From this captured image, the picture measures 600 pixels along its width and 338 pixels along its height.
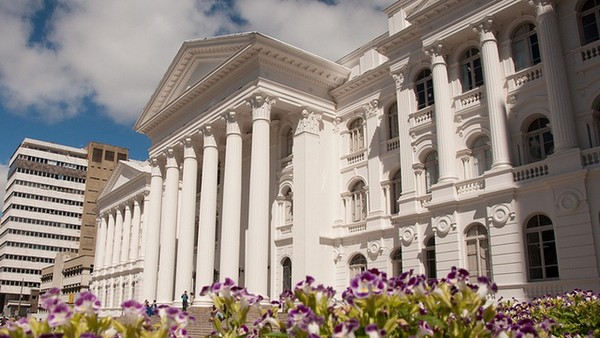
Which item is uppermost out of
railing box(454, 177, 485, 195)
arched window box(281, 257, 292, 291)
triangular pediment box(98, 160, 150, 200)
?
triangular pediment box(98, 160, 150, 200)

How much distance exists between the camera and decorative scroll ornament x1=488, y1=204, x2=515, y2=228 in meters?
20.0

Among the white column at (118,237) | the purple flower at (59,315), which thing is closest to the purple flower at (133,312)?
the purple flower at (59,315)

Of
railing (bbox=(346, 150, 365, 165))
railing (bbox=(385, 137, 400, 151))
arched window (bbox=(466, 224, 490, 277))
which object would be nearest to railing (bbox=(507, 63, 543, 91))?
arched window (bbox=(466, 224, 490, 277))

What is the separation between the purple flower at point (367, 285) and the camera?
14.0 ft

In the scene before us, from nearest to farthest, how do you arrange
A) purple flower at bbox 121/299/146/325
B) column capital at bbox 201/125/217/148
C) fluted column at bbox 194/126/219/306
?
purple flower at bbox 121/299/146/325, fluted column at bbox 194/126/219/306, column capital at bbox 201/125/217/148

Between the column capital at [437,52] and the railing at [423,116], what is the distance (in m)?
2.20

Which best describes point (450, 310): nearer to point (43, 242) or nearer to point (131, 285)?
point (131, 285)

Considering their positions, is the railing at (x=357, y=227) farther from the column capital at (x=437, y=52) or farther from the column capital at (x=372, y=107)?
the column capital at (x=437, y=52)

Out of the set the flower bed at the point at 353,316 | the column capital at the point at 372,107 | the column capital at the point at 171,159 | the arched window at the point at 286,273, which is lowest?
the flower bed at the point at 353,316

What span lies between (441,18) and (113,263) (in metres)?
40.4

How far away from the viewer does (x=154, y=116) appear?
37.4 meters

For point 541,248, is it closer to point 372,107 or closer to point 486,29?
point 486,29

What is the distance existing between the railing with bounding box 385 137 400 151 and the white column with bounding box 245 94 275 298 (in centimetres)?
643

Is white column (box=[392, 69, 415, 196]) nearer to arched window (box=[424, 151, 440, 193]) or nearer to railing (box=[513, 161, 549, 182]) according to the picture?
arched window (box=[424, 151, 440, 193])
